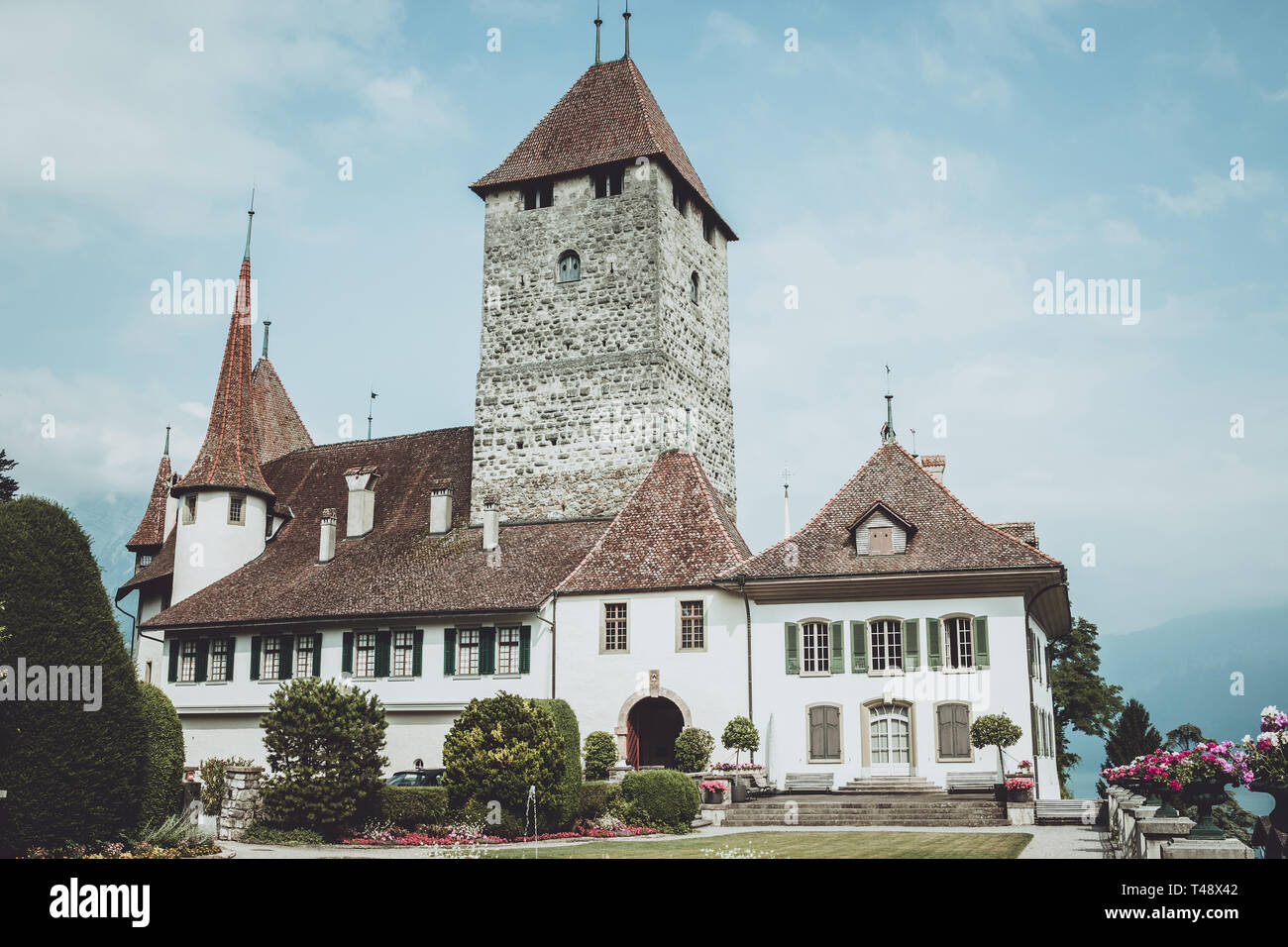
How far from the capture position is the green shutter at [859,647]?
104 feet

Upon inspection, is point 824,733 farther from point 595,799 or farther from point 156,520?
point 156,520

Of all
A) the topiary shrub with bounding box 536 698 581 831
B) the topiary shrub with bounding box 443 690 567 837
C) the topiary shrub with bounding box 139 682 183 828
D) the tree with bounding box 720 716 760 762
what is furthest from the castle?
the topiary shrub with bounding box 139 682 183 828

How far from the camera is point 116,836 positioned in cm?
1878

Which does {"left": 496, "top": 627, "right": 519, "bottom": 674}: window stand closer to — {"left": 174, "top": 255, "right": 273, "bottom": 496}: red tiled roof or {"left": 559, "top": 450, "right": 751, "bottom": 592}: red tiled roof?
{"left": 559, "top": 450, "right": 751, "bottom": 592}: red tiled roof

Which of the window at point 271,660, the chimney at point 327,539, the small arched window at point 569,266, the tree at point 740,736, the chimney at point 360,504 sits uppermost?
the small arched window at point 569,266

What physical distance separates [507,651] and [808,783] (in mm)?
9937

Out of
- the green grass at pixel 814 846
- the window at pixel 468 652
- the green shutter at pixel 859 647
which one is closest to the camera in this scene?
the green grass at pixel 814 846

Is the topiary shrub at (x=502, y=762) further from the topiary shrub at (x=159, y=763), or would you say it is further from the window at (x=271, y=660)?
the window at (x=271, y=660)

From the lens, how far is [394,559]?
39781 millimetres

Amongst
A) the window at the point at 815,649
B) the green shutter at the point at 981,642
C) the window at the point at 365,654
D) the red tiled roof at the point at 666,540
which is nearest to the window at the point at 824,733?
the window at the point at 815,649

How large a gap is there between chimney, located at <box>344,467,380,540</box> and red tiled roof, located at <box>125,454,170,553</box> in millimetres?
9244

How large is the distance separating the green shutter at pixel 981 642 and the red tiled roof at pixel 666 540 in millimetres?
6789

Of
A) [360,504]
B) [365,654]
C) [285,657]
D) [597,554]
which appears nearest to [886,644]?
[597,554]
